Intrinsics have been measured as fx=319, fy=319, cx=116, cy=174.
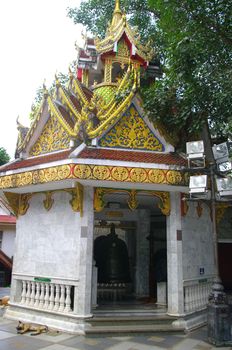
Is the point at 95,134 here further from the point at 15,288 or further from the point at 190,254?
the point at 15,288

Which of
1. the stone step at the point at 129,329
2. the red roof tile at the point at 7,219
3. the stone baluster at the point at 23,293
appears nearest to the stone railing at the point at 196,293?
the stone step at the point at 129,329

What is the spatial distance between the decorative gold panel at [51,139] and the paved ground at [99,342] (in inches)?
208

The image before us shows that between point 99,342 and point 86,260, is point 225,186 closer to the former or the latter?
point 86,260

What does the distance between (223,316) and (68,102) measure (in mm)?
7347

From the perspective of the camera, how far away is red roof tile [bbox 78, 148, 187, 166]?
28.8 ft

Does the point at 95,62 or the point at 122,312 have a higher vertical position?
the point at 95,62

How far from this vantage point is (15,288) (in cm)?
1020

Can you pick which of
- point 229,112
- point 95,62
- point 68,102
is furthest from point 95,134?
point 95,62

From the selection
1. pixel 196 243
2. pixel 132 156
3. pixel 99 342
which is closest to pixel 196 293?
pixel 196 243

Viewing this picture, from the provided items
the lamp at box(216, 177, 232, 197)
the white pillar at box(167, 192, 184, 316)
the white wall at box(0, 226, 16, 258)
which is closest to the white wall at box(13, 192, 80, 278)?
the white pillar at box(167, 192, 184, 316)

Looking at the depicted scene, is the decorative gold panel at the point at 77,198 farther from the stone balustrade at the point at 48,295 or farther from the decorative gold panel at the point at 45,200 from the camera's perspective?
the stone balustrade at the point at 48,295

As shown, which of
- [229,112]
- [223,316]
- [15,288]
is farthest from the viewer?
[15,288]

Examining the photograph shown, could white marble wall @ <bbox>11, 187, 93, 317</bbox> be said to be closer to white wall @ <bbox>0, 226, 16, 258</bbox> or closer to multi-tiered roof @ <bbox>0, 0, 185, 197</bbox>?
multi-tiered roof @ <bbox>0, 0, 185, 197</bbox>

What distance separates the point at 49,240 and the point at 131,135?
4.07 metres
